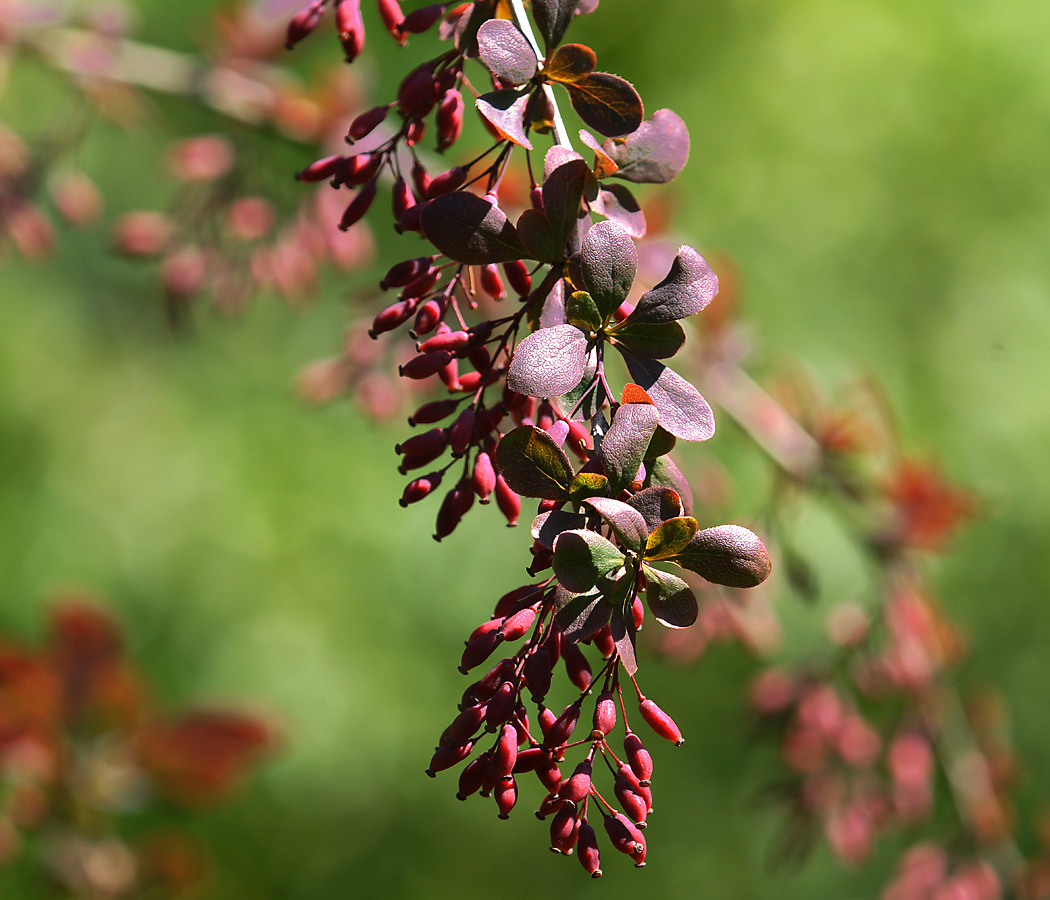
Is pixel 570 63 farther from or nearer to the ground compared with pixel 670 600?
farther from the ground

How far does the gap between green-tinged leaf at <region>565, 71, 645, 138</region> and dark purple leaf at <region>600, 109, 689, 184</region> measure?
1cm

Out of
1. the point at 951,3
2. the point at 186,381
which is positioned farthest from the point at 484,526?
the point at 951,3

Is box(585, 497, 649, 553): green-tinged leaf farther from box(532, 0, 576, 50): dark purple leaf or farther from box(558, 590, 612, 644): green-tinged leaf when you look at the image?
box(532, 0, 576, 50): dark purple leaf

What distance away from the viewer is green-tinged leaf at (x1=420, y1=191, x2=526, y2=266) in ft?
1.19

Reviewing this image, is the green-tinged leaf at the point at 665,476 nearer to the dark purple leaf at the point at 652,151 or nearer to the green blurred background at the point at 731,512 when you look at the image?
the dark purple leaf at the point at 652,151

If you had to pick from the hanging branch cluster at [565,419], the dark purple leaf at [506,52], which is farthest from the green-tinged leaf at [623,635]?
the dark purple leaf at [506,52]

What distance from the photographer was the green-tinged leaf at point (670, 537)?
1.14 feet

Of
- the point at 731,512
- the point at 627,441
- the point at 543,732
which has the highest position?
the point at 627,441

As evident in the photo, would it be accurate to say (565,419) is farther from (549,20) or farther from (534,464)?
(549,20)

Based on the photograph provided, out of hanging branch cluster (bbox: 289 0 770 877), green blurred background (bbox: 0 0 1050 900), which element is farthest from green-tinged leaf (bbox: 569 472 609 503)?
green blurred background (bbox: 0 0 1050 900)

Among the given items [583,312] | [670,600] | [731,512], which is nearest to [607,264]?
[583,312]

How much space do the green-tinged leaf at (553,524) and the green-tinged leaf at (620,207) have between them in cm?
14

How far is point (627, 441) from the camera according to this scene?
34 centimetres

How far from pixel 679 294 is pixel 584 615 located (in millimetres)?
130
